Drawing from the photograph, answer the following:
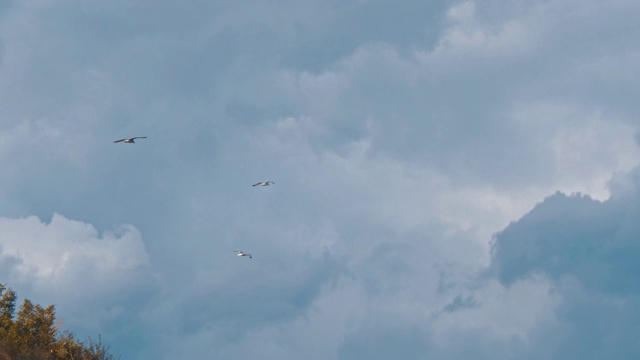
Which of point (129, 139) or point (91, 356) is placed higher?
point (129, 139)

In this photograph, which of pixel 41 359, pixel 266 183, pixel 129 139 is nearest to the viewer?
pixel 41 359

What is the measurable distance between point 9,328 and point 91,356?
62.6 feet

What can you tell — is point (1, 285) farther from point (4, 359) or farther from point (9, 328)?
point (4, 359)

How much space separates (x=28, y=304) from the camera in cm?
7856

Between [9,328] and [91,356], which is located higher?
[9,328]

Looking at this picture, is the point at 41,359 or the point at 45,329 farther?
the point at 45,329

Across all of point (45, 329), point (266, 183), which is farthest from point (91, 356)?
point (266, 183)

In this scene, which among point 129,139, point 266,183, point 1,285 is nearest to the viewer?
point 129,139

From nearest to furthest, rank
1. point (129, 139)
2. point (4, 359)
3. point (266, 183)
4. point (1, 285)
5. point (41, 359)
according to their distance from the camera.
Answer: point (4, 359), point (41, 359), point (129, 139), point (1, 285), point (266, 183)

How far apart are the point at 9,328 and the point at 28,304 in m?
2.87

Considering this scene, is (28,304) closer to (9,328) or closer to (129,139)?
(9,328)

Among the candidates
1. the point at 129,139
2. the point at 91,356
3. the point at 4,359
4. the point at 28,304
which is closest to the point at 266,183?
the point at 129,139

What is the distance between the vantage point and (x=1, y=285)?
83312 millimetres

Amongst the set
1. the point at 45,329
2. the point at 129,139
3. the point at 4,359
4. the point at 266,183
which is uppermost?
the point at 266,183
